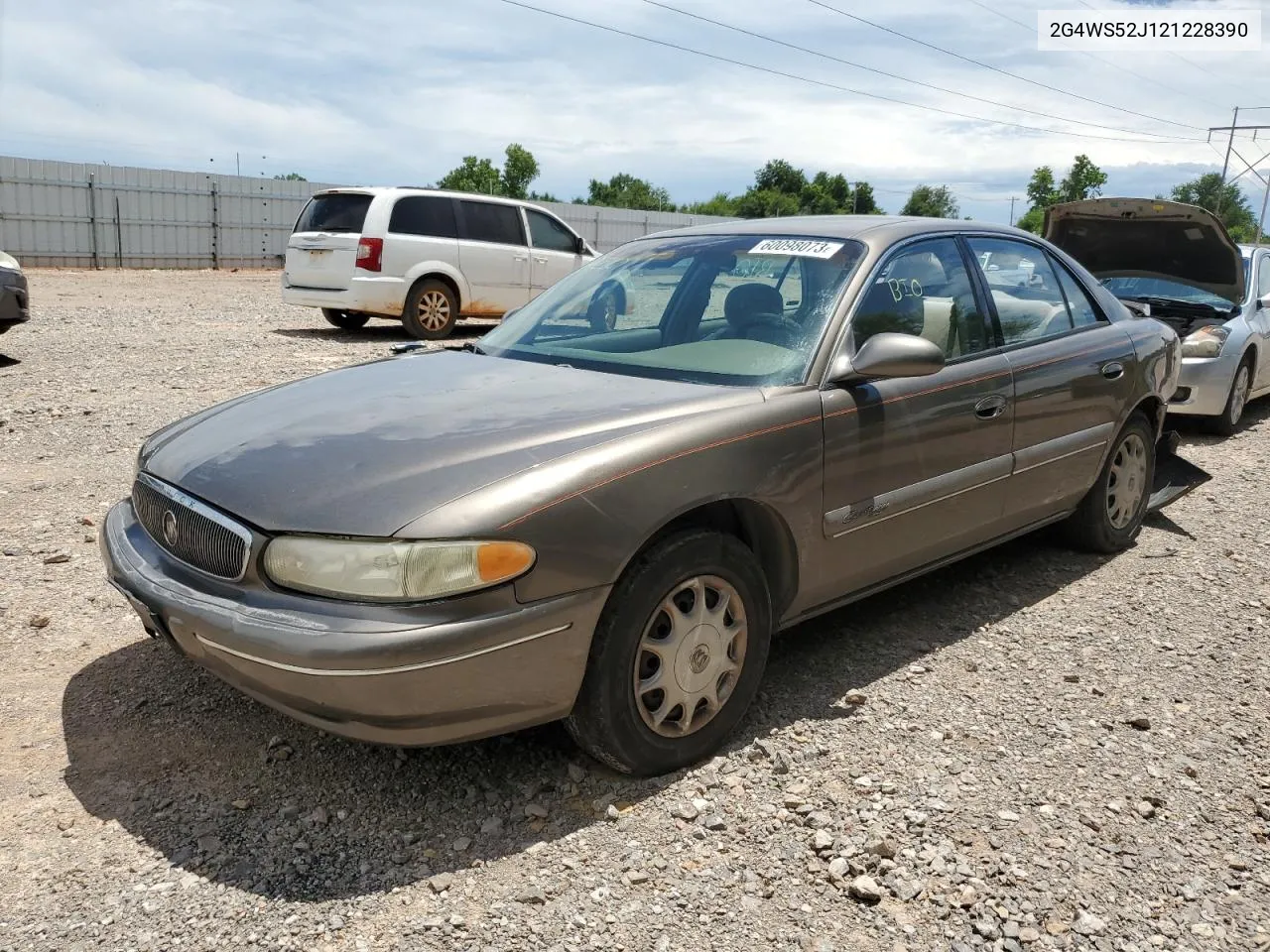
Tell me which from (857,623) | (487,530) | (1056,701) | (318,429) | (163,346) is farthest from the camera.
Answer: (163,346)

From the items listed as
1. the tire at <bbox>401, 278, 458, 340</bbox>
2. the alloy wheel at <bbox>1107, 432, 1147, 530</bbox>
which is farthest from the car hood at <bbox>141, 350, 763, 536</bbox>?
the tire at <bbox>401, 278, 458, 340</bbox>

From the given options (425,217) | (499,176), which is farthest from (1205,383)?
(499,176)

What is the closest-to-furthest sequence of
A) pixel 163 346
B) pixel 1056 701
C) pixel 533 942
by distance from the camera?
pixel 533 942, pixel 1056 701, pixel 163 346

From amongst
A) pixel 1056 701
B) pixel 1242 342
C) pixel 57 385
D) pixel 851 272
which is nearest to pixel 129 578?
pixel 851 272

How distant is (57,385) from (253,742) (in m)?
6.45

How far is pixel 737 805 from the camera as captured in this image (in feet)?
9.90

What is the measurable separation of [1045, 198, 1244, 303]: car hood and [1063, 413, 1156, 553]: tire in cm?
359

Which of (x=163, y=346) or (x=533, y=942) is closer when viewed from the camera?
(x=533, y=942)

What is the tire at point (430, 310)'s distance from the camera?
41.3ft

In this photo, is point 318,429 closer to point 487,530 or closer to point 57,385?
point 487,530

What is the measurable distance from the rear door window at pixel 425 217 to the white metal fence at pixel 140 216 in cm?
1283

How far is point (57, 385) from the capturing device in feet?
28.0

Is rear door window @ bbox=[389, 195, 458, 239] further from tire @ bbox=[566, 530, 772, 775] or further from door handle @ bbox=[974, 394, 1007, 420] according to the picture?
tire @ bbox=[566, 530, 772, 775]

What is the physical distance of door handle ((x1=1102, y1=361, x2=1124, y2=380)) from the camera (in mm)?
4852
